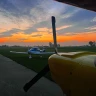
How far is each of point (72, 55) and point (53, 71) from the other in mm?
646

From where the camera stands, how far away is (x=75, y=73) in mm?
3641

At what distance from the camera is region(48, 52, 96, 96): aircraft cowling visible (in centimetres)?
337

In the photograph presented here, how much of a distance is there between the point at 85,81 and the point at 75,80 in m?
0.26

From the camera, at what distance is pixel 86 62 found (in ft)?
11.7

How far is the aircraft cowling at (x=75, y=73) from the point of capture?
11.1 feet

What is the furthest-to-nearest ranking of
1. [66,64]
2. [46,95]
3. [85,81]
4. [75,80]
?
1. [46,95]
2. [66,64]
3. [75,80]
4. [85,81]

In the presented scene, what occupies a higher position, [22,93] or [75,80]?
[75,80]

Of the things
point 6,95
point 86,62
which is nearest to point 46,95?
point 6,95

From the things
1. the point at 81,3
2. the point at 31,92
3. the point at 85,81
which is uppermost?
the point at 81,3

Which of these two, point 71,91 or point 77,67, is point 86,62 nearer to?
point 77,67

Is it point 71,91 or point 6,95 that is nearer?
point 71,91

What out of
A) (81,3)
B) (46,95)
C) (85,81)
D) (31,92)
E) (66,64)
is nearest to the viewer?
(85,81)

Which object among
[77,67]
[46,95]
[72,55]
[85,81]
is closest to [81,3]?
[72,55]

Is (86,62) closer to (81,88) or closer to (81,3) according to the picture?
(81,88)
